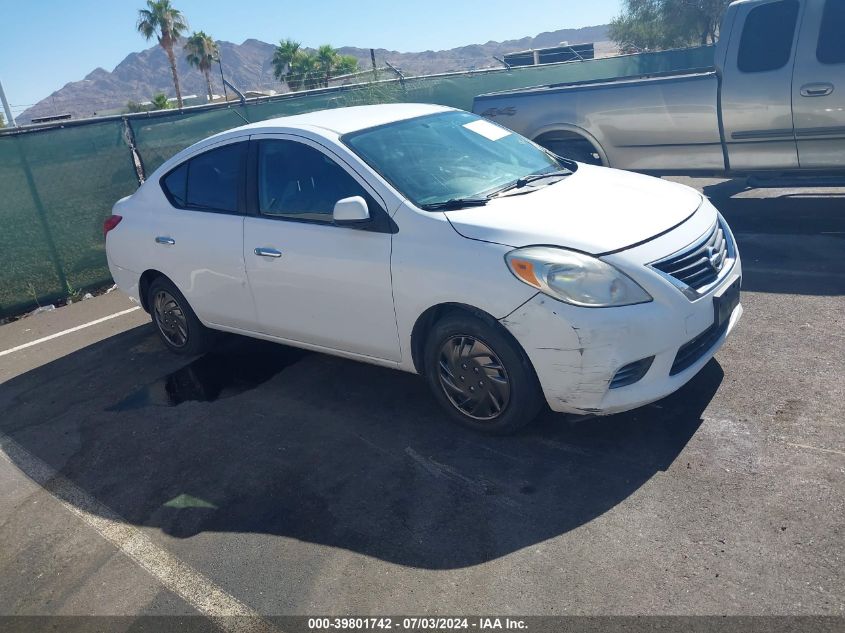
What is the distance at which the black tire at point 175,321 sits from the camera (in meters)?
5.99

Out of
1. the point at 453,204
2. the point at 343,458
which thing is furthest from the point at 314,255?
the point at 343,458

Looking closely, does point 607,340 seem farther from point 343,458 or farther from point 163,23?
point 163,23

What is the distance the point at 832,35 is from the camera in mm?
7312

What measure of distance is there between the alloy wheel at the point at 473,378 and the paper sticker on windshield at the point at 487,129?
184 cm

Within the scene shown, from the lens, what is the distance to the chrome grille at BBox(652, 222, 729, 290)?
3.92 meters

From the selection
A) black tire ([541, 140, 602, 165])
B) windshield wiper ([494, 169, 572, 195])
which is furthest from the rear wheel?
windshield wiper ([494, 169, 572, 195])

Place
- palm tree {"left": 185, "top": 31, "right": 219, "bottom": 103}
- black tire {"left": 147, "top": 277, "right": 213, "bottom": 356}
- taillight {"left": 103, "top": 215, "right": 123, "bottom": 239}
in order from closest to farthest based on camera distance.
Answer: black tire {"left": 147, "top": 277, "right": 213, "bottom": 356} → taillight {"left": 103, "top": 215, "right": 123, "bottom": 239} → palm tree {"left": 185, "top": 31, "right": 219, "bottom": 103}

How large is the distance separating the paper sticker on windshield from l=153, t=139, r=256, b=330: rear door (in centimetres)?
159

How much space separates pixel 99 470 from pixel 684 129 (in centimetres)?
649

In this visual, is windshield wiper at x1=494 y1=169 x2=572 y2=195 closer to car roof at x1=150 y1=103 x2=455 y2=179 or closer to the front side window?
the front side window

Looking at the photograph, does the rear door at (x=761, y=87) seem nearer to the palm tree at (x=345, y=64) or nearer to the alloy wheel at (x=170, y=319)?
the alloy wheel at (x=170, y=319)

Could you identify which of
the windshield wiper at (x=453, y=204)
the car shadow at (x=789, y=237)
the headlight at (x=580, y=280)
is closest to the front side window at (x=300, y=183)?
the windshield wiper at (x=453, y=204)

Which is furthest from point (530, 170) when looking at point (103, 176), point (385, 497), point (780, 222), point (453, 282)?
point (103, 176)

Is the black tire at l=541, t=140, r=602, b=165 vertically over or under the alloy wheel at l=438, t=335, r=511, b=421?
over
